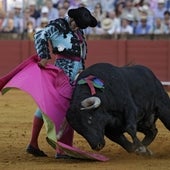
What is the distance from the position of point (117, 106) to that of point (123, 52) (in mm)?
8539

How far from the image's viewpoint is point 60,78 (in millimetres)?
5719

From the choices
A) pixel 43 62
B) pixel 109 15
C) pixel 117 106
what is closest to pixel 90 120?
pixel 117 106

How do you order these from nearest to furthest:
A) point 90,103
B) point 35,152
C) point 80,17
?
point 90,103, point 80,17, point 35,152

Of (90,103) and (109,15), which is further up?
(90,103)

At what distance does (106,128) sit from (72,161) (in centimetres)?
41

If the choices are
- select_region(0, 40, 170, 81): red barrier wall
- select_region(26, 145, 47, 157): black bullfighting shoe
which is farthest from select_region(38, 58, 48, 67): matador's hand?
select_region(0, 40, 170, 81): red barrier wall

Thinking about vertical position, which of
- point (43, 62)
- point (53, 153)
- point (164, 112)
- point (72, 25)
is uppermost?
point (72, 25)

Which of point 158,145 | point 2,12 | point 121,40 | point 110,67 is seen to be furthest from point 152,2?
point 110,67

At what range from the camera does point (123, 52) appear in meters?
13.8

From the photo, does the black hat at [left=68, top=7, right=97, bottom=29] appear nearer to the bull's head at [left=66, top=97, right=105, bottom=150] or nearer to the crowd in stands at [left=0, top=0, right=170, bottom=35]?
the bull's head at [left=66, top=97, right=105, bottom=150]

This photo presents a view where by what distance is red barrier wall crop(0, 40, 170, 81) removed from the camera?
1366 cm

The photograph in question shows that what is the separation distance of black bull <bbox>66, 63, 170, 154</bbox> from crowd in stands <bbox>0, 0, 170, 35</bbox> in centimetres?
708

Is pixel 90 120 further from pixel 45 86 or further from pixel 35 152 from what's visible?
pixel 35 152

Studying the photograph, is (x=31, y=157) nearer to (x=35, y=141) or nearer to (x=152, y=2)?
(x=35, y=141)
